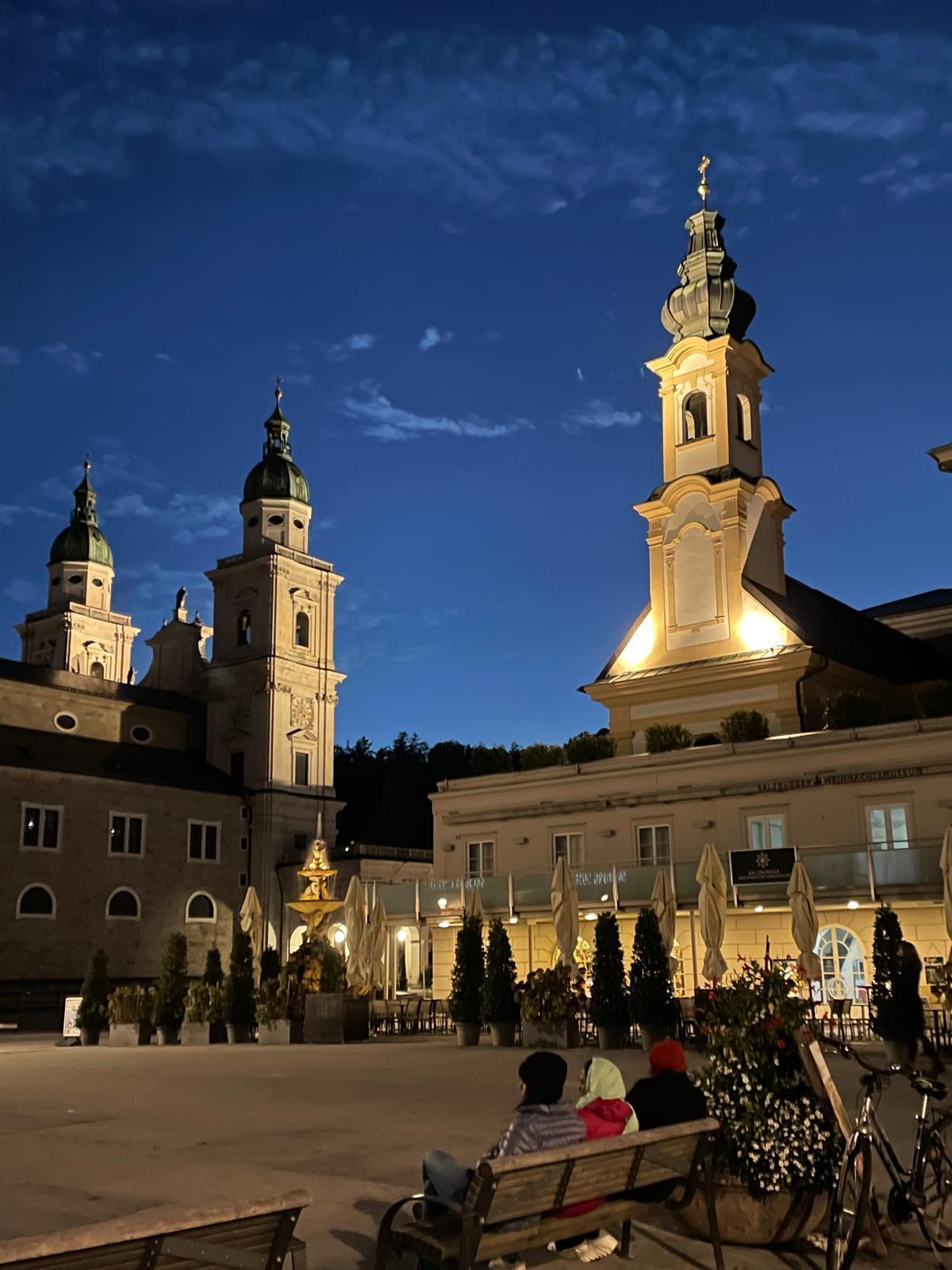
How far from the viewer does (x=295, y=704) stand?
6650cm

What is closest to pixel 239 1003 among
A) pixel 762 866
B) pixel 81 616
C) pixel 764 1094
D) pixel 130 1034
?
pixel 130 1034

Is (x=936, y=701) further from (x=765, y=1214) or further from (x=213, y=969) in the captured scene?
(x=765, y=1214)

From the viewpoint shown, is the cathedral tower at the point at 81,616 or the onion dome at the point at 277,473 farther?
the cathedral tower at the point at 81,616

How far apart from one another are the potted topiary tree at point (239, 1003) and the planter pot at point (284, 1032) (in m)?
1.06

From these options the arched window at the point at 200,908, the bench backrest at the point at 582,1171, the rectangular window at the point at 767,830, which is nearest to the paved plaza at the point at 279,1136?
the bench backrest at the point at 582,1171

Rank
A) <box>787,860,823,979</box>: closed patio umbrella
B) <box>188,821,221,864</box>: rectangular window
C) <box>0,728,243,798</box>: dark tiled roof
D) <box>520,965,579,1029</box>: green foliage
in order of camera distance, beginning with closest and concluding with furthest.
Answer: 1. <box>520,965,579,1029</box>: green foliage
2. <box>787,860,823,979</box>: closed patio umbrella
3. <box>0,728,243,798</box>: dark tiled roof
4. <box>188,821,221,864</box>: rectangular window

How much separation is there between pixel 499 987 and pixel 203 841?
38.0 m

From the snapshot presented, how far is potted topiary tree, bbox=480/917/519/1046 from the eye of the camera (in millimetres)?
24188

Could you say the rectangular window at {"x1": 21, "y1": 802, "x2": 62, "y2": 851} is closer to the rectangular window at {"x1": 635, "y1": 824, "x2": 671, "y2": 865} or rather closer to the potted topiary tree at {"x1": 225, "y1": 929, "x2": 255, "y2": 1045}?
the potted topiary tree at {"x1": 225, "y1": 929, "x2": 255, "y2": 1045}

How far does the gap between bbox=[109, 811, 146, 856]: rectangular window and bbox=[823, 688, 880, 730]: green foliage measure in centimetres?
3426

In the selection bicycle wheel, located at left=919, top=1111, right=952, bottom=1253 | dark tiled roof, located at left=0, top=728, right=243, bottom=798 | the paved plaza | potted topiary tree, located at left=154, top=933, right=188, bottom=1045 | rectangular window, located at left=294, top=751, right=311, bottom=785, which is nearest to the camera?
bicycle wheel, located at left=919, top=1111, right=952, bottom=1253

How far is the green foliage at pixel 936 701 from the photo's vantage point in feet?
101

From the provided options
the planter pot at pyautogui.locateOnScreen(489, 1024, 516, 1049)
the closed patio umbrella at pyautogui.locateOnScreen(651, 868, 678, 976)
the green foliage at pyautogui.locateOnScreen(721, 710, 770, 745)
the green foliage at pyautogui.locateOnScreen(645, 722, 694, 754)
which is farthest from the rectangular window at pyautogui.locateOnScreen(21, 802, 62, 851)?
the closed patio umbrella at pyautogui.locateOnScreen(651, 868, 678, 976)

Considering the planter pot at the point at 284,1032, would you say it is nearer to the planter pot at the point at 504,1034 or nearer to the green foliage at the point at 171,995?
the green foliage at the point at 171,995
